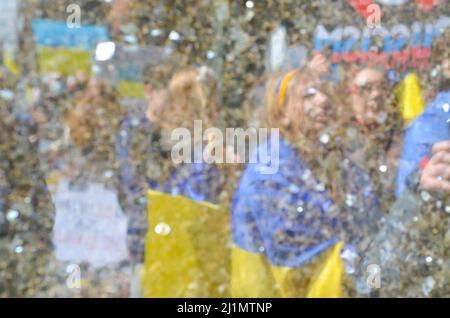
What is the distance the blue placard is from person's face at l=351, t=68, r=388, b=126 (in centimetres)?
93

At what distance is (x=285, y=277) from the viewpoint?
281 centimetres

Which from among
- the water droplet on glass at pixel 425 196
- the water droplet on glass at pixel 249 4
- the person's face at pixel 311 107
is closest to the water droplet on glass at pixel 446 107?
the water droplet on glass at pixel 425 196

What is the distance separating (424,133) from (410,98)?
5.2 inches

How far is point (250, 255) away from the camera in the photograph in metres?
2.79

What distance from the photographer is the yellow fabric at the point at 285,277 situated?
9.17ft

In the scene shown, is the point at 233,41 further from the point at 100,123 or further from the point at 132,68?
the point at 100,123

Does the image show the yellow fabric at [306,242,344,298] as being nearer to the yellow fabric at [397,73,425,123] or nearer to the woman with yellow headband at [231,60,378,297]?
the woman with yellow headband at [231,60,378,297]

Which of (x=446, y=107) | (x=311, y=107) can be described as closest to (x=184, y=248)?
(x=311, y=107)

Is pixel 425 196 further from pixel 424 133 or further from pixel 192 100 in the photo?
pixel 192 100

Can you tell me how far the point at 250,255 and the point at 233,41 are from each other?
74 cm

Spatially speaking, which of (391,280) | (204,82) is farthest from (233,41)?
(391,280)

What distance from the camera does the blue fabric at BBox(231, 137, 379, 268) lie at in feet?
9.14

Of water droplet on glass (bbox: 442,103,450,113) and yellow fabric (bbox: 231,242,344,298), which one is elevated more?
water droplet on glass (bbox: 442,103,450,113)

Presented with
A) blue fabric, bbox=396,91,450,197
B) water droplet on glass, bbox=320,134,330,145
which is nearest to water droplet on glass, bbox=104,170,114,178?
water droplet on glass, bbox=320,134,330,145
